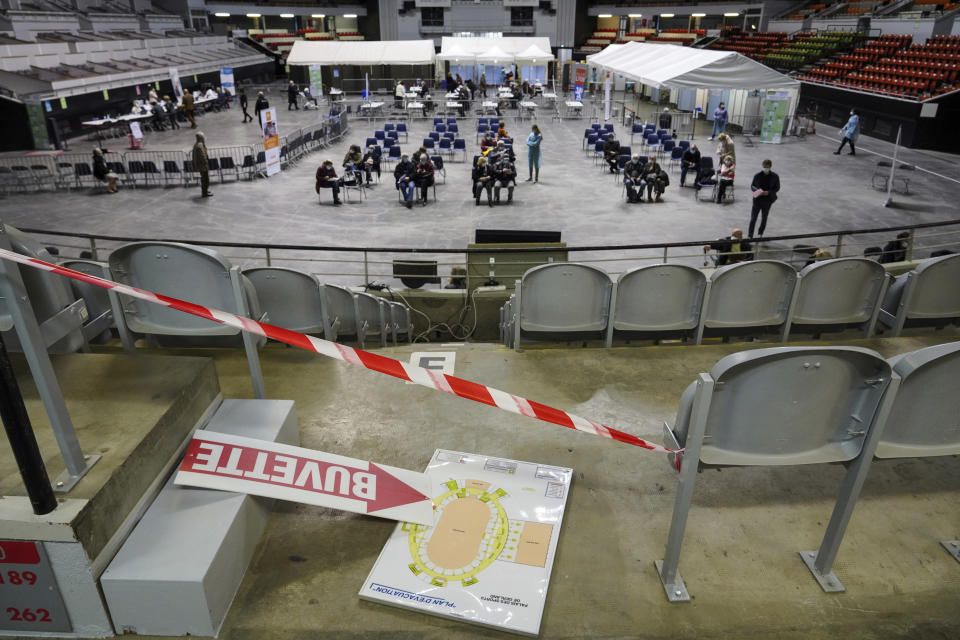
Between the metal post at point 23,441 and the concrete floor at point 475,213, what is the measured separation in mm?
8415

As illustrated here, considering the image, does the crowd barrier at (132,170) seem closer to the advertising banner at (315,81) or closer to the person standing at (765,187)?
the advertising banner at (315,81)

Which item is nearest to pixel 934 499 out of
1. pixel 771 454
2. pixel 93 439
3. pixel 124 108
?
pixel 771 454

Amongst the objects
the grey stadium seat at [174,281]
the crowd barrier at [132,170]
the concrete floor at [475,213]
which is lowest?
the concrete floor at [475,213]

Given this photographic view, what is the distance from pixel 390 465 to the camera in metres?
4.35

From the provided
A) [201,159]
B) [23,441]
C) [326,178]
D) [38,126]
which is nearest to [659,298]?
[23,441]

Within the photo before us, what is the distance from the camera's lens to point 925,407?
10.2 feet

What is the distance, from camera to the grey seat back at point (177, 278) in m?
4.98

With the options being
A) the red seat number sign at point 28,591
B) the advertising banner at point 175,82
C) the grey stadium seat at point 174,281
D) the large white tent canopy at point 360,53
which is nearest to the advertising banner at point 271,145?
the large white tent canopy at point 360,53

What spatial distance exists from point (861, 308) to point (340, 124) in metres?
21.8

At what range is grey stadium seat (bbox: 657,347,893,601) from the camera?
9.46 feet

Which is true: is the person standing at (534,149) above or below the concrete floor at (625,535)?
above

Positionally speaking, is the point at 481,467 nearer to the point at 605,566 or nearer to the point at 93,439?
the point at 605,566

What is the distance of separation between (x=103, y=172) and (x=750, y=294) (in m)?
16.9

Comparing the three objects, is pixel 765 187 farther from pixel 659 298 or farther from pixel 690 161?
pixel 659 298
